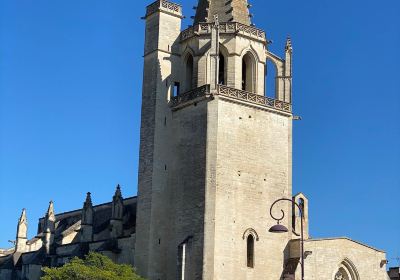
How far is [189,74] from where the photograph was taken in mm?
49562

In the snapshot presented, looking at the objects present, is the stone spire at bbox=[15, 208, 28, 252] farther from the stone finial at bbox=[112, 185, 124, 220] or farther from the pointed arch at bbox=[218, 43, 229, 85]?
the pointed arch at bbox=[218, 43, 229, 85]

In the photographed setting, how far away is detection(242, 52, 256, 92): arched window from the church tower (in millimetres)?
64

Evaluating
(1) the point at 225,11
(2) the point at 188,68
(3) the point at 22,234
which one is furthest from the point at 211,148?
(3) the point at 22,234

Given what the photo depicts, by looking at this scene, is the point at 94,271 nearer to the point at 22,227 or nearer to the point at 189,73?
the point at 189,73

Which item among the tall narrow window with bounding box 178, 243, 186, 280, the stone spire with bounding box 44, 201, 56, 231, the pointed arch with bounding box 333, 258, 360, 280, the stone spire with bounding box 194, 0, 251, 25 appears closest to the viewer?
the tall narrow window with bounding box 178, 243, 186, 280

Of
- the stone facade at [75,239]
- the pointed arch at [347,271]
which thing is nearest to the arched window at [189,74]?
the stone facade at [75,239]

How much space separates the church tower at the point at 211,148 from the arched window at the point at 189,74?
0.06 m

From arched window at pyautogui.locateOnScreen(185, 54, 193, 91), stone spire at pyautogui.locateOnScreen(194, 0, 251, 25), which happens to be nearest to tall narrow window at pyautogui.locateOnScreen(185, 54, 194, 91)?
arched window at pyautogui.locateOnScreen(185, 54, 193, 91)

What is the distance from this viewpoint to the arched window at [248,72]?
48.1 metres

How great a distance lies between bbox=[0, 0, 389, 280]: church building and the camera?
43812mm

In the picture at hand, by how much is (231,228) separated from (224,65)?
413 inches

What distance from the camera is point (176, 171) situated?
46875 mm

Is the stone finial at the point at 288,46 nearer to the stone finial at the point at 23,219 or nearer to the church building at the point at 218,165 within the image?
the church building at the point at 218,165

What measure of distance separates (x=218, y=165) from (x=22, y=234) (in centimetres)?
3063
